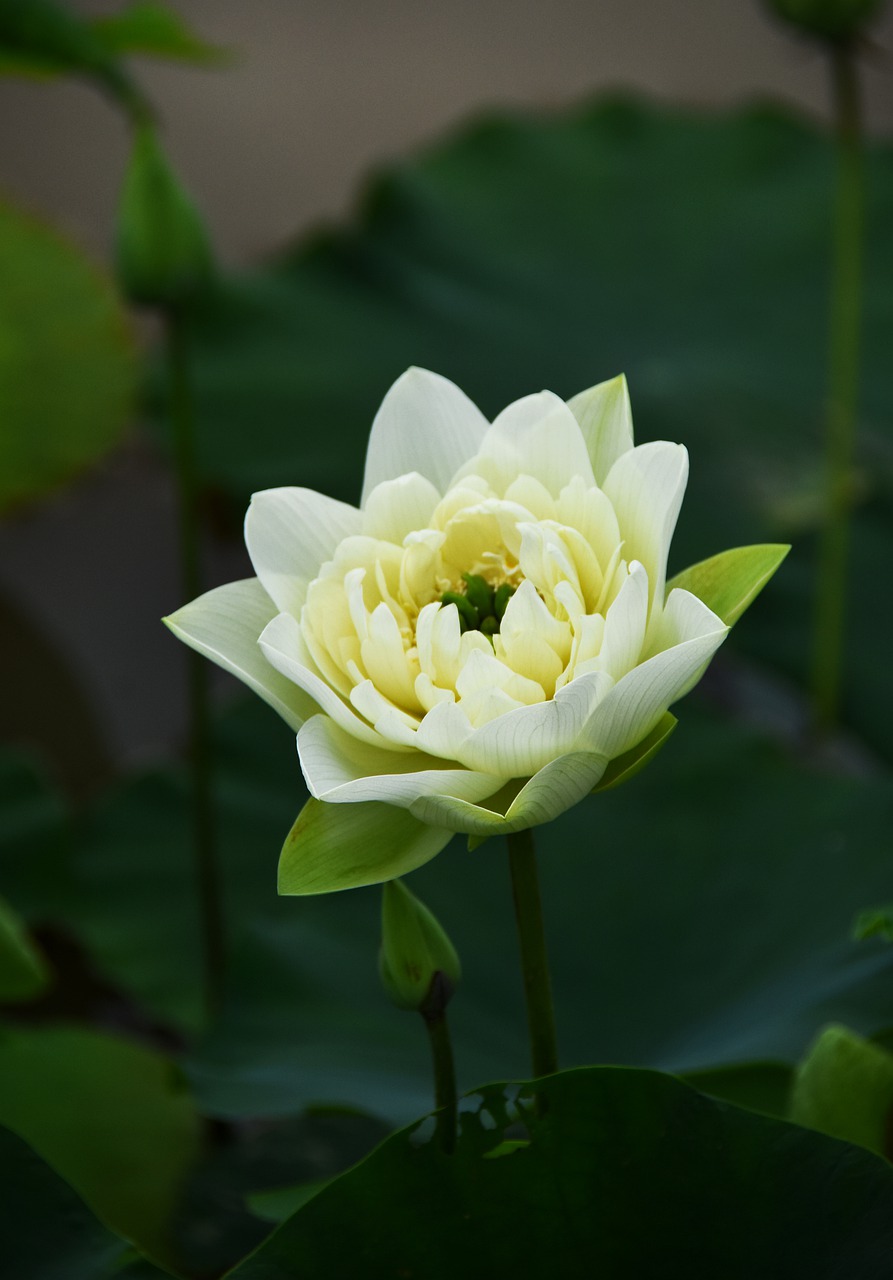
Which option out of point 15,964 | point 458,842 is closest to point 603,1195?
point 15,964

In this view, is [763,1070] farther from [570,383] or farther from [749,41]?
[749,41]

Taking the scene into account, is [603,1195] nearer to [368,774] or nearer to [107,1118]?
[368,774]

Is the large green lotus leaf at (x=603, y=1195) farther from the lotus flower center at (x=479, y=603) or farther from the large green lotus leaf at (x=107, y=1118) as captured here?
the large green lotus leaf at (x=107, y=1118)

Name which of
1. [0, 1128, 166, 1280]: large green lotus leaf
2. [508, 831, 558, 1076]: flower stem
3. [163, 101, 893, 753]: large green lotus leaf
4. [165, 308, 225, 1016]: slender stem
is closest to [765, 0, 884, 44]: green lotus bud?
[163, 101, 893, 753]: large green lotus leaf

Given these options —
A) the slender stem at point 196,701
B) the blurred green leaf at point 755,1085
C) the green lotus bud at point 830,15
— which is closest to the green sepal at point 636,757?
the blurred green leaf at point 755,1085

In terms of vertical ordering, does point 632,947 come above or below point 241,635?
below

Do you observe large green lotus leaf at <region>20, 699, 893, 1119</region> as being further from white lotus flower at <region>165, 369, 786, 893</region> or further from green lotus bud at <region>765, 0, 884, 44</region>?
green lotus bud at <region>765, 0, 884, 44</region>

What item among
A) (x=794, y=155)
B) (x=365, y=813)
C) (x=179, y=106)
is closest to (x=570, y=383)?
(x=794, y=155)
